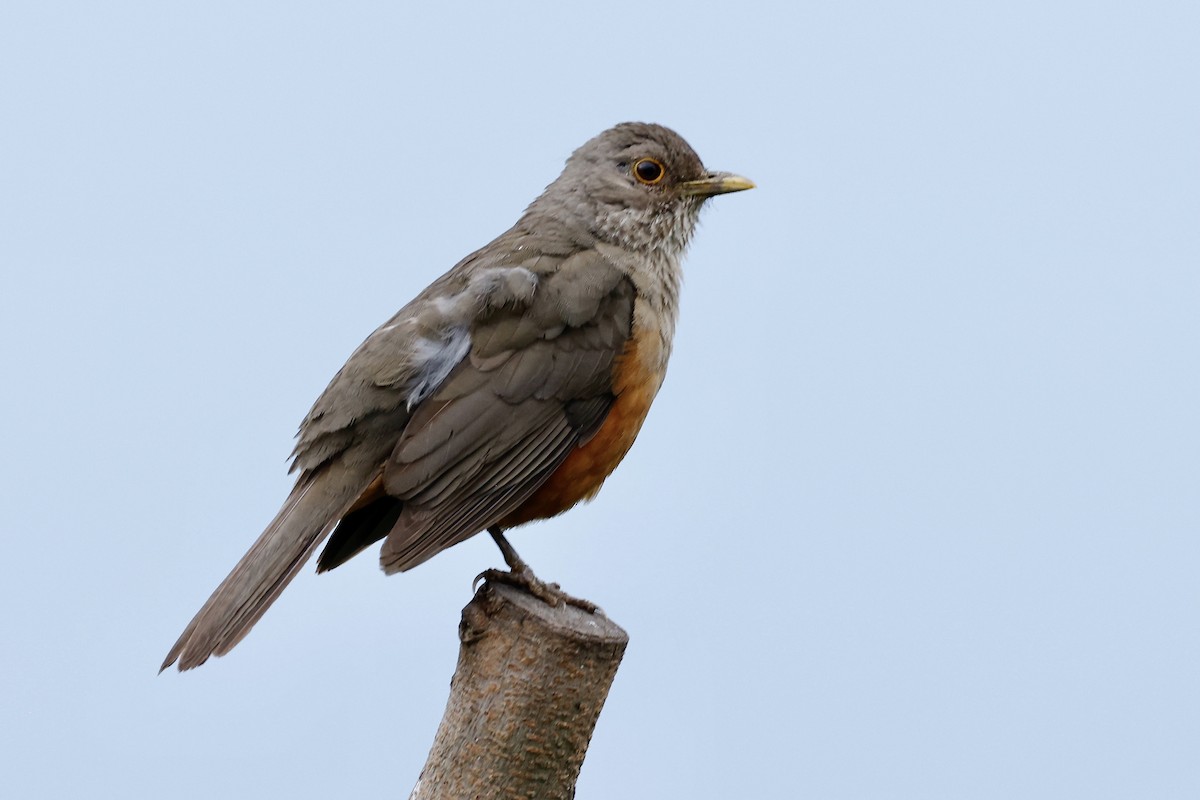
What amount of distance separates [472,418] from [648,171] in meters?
1.56

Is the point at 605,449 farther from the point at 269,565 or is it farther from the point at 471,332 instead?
the point at 269,565

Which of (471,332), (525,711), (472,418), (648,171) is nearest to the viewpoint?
(525,711)

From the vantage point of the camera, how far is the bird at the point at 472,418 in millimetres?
4402

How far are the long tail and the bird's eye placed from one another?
1.82 meters

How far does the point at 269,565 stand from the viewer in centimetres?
436

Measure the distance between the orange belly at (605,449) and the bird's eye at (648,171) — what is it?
98 cm

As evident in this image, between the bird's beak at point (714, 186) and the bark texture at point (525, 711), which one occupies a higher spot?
the bird's beak at point (714, 186)

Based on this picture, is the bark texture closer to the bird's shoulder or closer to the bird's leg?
the bird's leg

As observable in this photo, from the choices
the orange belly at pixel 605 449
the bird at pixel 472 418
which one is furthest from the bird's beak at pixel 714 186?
the orange belly at pixel 605 449

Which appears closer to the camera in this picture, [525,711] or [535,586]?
[525,711]

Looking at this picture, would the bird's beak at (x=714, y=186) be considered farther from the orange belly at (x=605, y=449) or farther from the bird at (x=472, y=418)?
the orange belly at (x=605, y=449)

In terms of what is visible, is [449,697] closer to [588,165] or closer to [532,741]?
[532,741]

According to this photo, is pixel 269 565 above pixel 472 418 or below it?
below

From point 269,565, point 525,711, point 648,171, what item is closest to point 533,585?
point 525,711
